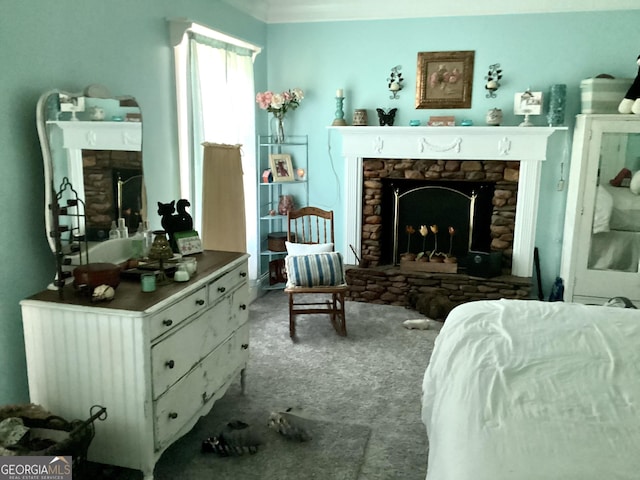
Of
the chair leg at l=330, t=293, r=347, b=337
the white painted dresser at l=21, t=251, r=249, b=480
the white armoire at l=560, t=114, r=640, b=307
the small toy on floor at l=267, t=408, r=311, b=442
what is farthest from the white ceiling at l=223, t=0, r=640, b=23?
the small toy on floor at l=267, t=408, r=311, b=442

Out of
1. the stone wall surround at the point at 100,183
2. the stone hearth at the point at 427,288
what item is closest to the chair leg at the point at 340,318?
the stone hearth at the point at 427,288

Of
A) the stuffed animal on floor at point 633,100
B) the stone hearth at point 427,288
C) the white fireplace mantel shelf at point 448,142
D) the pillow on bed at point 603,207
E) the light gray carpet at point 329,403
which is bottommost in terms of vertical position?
the light gray carpet at point 329,403

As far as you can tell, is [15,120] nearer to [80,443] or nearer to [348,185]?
[80,443]

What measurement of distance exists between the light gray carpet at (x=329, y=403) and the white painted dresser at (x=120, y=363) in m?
0.31

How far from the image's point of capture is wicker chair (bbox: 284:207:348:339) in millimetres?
3902

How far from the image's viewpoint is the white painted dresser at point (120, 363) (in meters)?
2.02

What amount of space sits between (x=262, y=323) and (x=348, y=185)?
154 centimetres

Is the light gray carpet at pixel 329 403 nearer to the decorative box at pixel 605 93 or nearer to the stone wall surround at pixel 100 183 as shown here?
the stone wall surround at pixel 100 183

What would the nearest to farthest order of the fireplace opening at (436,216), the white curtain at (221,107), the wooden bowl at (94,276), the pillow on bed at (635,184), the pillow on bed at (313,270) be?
the wooden bowl at (94,276)
the white curtain at (221,107)
the pillow on bed at (313,270)
the pillow on bed at (635,184)
the fireplace opening at (436,216)

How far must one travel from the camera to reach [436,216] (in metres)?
4.87

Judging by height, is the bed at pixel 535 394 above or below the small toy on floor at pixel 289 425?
above

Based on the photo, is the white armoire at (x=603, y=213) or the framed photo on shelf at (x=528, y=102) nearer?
the white armoire at (x=603, y=213)

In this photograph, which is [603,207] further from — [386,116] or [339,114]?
[339,114]

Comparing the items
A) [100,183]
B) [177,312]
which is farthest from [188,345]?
[100,183]
